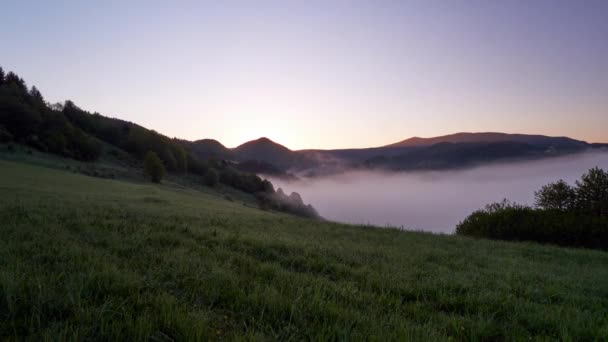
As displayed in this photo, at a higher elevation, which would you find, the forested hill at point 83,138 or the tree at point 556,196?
the forested hill at point 83,138

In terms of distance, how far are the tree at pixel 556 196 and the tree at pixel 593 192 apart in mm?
513

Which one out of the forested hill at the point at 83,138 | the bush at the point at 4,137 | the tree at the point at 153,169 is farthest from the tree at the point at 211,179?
the bush at the point at 4,137

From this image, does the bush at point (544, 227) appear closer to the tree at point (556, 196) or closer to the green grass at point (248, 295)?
the tree at point (556, 196)

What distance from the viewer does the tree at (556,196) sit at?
23.9m

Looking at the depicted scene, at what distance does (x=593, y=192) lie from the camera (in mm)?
22422

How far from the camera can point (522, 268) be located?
23.5 feet

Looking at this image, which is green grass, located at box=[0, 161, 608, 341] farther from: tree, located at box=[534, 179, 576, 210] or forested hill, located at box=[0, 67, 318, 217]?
forested hill, located at box=[0, 67, 318, 217]

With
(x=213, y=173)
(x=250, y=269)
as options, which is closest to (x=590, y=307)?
(x=250, y=269)

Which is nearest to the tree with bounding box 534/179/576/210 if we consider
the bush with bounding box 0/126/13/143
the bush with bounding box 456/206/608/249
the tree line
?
the tree line

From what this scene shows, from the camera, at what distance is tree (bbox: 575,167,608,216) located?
21.5 m

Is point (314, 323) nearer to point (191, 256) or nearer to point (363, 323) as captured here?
point (363, 323)

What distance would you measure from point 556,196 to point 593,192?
7.51ft

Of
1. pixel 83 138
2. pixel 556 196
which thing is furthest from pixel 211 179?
pixel 556 196

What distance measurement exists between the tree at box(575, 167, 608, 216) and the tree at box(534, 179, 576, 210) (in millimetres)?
513
